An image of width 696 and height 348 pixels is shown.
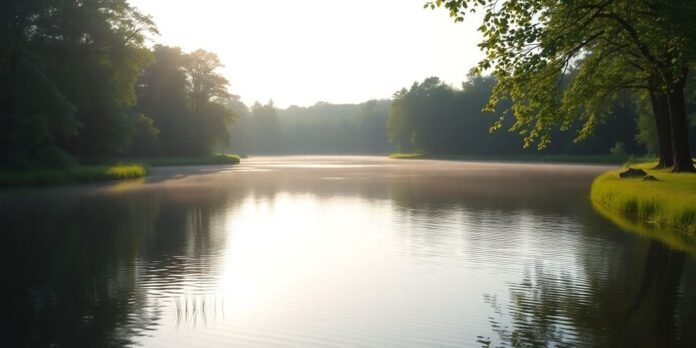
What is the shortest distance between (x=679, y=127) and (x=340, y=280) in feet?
85.2

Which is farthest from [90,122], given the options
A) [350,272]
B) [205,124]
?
[350,272]

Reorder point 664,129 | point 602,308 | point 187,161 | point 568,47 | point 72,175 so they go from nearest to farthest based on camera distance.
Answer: point 602,308, point 568,47, point 664,129, point 72,175, point 187,161

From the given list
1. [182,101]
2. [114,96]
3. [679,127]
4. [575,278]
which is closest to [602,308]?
[575,278]

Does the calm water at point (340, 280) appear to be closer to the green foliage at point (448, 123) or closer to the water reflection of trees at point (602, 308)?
the water reflection of trees at point (602, 308)

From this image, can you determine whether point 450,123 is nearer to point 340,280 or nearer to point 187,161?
point 187,161

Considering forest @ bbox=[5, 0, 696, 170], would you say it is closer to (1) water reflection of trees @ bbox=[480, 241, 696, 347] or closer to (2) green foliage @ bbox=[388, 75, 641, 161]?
(1) water reflection of trees @ bbox=[480, 241, 696, 347]

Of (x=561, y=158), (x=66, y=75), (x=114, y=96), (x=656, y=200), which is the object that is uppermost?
(x=66, y=75)

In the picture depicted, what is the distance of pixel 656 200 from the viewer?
937 inches

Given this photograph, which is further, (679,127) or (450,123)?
(450,123)

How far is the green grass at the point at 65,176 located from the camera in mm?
42881

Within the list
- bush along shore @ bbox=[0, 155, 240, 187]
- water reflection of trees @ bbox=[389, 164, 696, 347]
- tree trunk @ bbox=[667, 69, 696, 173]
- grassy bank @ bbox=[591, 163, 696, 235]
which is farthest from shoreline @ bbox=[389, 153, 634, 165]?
water reflection of trees @ bbox=[389, 164, 696, 347]

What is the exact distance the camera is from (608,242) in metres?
19.0

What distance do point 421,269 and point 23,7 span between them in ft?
136

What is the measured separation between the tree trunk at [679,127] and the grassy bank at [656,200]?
71.3 inches
